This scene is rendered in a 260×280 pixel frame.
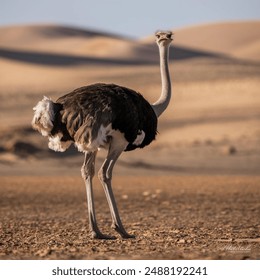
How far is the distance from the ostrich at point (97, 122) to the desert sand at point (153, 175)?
880 mm

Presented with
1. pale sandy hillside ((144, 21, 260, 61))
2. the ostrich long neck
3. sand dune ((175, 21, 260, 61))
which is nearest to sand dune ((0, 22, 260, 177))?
pale sandy hillside ((144, 21, 260, 61))

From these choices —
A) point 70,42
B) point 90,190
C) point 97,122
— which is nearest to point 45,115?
point 97,122

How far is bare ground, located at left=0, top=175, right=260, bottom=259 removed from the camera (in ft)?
24.6

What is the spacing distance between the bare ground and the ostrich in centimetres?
80

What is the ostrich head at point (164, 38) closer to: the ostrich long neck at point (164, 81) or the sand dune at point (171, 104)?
the ostrich long neck at point (164, 81)

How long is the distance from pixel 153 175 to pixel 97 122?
42.0 feet

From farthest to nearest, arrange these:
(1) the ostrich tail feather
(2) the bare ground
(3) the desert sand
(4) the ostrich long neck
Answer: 1. (4) the ostrich long neck
2. (3) the desert sand
3. (1) the ostrich tail feather
4. (2) the bare ground

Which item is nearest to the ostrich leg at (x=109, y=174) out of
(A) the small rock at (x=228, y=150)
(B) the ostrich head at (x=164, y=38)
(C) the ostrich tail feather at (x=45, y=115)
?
(C) the ostrich tail feather at (x=45, y=115)

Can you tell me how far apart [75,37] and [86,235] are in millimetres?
88977

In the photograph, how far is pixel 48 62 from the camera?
6094cm

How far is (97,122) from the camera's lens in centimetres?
827

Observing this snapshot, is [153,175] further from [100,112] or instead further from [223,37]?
[223,37]

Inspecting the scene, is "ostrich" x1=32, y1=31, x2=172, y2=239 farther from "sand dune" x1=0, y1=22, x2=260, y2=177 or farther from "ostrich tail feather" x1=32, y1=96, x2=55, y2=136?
"sand dune" x1=0, y1=22, x2=260, y2=177

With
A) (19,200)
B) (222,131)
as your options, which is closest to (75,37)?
(222,131)
